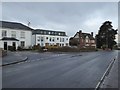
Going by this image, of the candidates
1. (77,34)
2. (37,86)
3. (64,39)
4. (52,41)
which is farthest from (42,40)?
(37,86)

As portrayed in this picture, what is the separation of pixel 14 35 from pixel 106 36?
171 feet

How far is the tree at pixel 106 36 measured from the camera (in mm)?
97438

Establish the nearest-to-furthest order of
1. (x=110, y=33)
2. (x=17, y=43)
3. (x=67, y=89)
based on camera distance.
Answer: (x=67, y=89)
(x=17, y=43)
(x=110, y=33)

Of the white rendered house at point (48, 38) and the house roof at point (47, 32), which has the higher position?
the house roof at point (47, 32)

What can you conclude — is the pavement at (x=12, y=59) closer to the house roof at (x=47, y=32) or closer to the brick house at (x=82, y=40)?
the house roof at (x=47, y=32)

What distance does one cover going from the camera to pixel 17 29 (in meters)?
62.6

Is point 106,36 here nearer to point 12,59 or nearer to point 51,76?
point 12,59

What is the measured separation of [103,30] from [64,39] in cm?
2412

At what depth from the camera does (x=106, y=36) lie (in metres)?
98.4

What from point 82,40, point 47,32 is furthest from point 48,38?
point 82,40

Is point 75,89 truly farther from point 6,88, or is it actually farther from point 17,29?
point 17,29

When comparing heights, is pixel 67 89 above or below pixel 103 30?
below

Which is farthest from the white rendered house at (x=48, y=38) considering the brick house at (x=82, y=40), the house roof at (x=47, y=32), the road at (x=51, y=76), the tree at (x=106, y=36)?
the road at (x=51, y=76)

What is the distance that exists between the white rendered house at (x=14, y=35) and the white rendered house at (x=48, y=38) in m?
10.8
